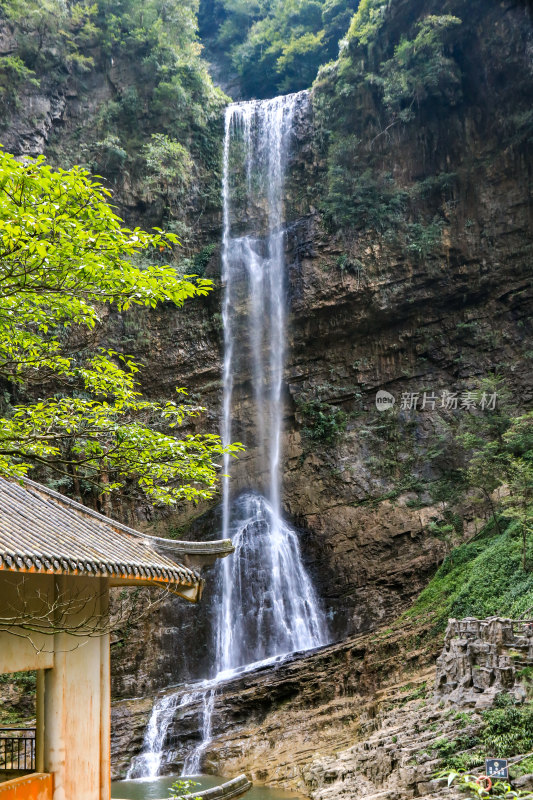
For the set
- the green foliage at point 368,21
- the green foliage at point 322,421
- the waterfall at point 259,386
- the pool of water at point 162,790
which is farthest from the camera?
the green foliage at point 368,21


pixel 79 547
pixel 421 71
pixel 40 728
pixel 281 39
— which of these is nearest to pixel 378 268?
pixel 421 71

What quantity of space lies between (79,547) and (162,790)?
31.8ft

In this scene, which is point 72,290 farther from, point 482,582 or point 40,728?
point 482,582

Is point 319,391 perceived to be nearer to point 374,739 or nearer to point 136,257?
point 136,257

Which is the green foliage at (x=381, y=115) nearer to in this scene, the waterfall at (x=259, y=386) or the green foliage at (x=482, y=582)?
the waterfall at (x=259, y=386)

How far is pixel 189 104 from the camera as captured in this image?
99.7 feet

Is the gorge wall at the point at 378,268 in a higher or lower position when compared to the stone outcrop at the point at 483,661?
higher

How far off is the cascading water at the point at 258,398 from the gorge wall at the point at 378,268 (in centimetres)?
58

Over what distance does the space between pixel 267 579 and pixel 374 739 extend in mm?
9334

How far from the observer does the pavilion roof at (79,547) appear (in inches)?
290

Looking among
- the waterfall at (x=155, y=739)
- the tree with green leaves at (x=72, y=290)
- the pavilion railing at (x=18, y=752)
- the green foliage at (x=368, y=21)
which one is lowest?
the waterfall at (x=155, y=739)

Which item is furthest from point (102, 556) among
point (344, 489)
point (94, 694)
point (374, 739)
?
point (344, 489)

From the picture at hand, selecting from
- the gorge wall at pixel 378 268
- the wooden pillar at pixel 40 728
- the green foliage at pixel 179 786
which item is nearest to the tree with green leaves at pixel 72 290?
the wooden pillar at pixel 40 728

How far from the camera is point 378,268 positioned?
27188mm
